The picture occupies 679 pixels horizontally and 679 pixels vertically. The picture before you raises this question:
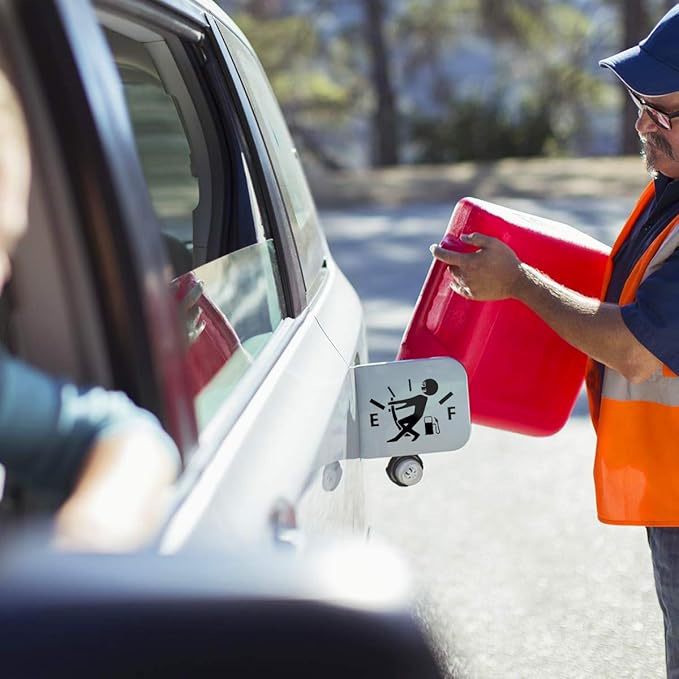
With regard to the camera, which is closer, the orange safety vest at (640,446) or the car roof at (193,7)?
the car roof at (193,7)

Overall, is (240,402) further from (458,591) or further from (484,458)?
(484,458)

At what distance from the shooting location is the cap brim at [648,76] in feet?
7.98

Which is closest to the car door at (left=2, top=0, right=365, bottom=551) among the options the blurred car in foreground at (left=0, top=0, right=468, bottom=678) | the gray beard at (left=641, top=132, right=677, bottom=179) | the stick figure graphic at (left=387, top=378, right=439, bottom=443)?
the blurred car in foreground at (left=0, top=0, right=468, bottom=678)

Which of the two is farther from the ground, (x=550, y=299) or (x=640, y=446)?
(x=550, y=299)

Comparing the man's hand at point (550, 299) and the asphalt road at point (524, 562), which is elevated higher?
the man's hand at point (550, 299)

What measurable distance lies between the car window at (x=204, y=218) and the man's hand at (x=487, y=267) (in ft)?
1.26

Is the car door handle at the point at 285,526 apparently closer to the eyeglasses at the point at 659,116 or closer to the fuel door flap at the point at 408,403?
the fuel door flap at the point at 408,403

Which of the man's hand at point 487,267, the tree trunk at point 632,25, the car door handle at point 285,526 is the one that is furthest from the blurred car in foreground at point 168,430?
the tree trunk at point 632,25

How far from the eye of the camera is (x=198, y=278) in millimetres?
2193

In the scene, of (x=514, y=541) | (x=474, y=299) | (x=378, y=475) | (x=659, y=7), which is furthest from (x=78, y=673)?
(x=659, y=7)

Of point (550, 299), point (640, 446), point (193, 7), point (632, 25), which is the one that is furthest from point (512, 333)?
point (632, 25)

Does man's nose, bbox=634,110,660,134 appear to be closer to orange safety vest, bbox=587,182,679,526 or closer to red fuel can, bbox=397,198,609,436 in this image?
orange safety vest, bbox=587,182,679,526

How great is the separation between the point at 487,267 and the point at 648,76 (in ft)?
1.71

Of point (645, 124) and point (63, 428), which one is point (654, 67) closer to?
point (645, 124)
